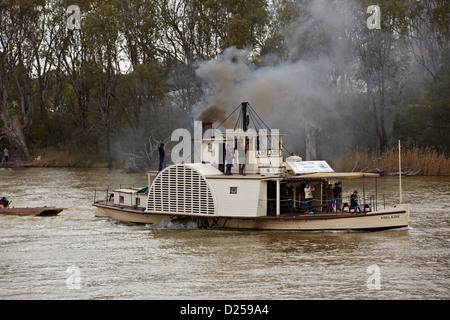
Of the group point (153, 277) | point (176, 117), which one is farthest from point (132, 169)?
point (153, 277)

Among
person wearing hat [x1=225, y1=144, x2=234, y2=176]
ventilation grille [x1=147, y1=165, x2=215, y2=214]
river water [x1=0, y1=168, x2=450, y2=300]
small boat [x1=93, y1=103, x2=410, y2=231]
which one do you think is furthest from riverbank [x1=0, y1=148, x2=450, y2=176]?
ventilation grille [x1=147, y1=165, x2=215, y2=214]

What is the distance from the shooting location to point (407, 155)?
165ft

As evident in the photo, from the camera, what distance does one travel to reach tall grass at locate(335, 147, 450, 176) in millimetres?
48938

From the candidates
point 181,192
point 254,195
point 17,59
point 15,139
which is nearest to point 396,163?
point 254,195

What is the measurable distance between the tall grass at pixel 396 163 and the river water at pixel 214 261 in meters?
18.6

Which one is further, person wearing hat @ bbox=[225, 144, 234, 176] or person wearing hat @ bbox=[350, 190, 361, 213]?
person wearing hat @ bbox=[225, 144, 234, 176]

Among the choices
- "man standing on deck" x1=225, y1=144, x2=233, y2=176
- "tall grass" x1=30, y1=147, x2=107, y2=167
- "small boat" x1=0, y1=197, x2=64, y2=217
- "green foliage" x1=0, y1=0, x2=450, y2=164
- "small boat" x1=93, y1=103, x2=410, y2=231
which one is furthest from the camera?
"tall grass" x1=30, y1=147, x2=107, y2=167

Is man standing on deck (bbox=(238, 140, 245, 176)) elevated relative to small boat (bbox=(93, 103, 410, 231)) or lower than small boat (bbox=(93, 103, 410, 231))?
elevated

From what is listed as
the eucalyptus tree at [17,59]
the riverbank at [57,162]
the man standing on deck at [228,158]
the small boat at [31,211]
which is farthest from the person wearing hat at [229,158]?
the eucalyptus tree at [17,59]

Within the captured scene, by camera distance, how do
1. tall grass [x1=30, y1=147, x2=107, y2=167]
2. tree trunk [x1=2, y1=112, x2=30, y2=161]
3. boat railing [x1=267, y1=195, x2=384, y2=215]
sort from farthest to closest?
1. tree trunk [x1=2, y1=112, x2=30, y2=161]
2. tall grass [x1=30, y1=147, x2=107, y2=167]
3. boat railing [x1=267, y1=195, x2=384, y2=215]

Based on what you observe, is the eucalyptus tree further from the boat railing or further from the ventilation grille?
the boat railing
